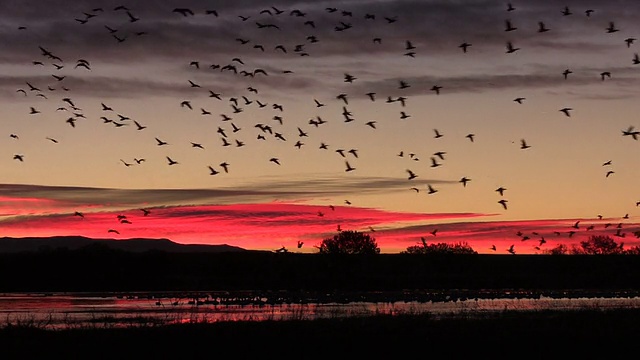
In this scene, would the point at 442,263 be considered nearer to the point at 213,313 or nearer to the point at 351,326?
the point at 213,313

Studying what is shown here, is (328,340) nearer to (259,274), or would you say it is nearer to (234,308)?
(234,308)

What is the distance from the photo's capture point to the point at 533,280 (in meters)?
122

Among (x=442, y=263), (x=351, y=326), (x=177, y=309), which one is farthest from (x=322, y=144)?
(x=442, y=263)

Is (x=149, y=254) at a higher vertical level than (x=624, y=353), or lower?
higher

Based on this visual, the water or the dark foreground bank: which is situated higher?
the water

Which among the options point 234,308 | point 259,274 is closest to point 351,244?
point 259,274

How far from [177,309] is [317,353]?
28.7 metres

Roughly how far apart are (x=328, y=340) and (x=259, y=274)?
86341 millimetres

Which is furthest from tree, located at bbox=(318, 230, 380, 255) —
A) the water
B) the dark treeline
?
the water

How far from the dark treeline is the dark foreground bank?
60952 millimetres

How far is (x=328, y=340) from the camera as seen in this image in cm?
3497

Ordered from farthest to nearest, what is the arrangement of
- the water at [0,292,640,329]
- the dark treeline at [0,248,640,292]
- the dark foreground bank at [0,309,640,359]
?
1. the dark treeline at [0,248,640,292]
2. the water at [0,292,640,329]
3. the dark foreground bank at [0,309,640,359]

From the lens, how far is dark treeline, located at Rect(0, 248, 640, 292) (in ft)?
345

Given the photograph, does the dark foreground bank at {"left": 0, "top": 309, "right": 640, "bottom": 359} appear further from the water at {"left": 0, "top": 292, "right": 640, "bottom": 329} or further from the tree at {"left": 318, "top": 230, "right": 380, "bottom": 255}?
the tree at {"left": 318, "top": 230, "right": 380, "bottom": 255}
